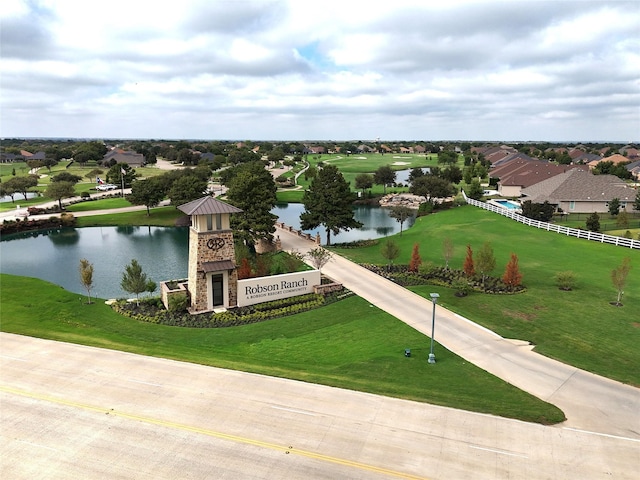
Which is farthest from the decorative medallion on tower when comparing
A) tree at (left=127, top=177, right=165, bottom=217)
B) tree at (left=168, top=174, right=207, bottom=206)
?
tree at (left=127, top=177, right=165, bottom=217)

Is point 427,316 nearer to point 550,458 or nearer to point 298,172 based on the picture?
point 550,458

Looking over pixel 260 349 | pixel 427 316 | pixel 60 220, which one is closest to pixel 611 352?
pixel 427 316

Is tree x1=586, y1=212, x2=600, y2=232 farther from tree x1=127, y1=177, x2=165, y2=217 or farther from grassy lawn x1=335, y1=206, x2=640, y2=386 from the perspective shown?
tree x1=127, y1=177, x2=165, y2=217

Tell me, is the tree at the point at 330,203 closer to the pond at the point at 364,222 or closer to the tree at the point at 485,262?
the pond at the point at 364,222

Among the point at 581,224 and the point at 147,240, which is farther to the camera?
the point at 147,240

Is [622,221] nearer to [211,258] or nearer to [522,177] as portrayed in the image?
[522,177]

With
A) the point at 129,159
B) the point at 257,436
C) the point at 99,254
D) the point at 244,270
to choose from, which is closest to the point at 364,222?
the point at 99,254
